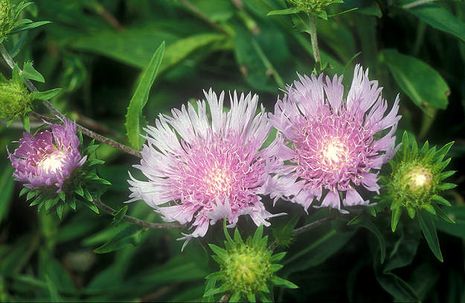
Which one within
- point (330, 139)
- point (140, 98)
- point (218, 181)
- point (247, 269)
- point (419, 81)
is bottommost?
point (247, 269)

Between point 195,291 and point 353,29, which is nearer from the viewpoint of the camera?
point 195,291

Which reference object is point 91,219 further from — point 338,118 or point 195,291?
point 338,118

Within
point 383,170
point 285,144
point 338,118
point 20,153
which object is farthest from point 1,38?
point 383,170

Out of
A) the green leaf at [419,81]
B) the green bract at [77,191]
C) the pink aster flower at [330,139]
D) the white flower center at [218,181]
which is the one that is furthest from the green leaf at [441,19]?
the green bract at [77,191]

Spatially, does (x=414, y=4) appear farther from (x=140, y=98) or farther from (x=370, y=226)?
(x=140, y=98)

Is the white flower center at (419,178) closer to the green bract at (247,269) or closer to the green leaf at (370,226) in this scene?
the green leaf at (370,226)

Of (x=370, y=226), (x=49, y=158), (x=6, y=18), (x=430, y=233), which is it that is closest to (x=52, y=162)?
(x=49, y=158)

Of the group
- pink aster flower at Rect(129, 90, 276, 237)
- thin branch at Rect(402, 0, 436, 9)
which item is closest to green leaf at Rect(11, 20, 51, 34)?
pink aster flower at Rect(129, 90, 276, 237)
